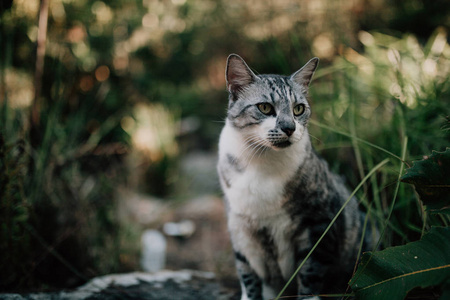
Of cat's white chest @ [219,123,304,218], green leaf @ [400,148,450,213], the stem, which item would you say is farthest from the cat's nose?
the stem

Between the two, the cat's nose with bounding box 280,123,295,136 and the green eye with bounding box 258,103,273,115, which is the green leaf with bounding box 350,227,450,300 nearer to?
the cat's nose with bounding box 280,123,295,136

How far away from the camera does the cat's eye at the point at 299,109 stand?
1689mm

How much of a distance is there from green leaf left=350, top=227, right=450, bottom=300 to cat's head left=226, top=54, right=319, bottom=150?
62 centimetres

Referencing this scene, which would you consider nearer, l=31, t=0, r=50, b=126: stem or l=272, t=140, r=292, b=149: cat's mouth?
l=272, t=140, r=292, b=149: cat's mouth

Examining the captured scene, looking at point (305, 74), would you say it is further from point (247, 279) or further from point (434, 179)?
point (247, 279)

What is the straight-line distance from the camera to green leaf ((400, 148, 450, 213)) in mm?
1197

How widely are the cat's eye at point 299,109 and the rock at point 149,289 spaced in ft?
3.71

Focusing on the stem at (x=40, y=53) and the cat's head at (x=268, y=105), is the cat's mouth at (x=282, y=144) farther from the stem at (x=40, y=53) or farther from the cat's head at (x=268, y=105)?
the stem at (x=40, y=53)

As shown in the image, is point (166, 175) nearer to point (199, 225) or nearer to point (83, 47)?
point (199, 225)

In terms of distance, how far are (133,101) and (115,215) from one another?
98.6 inches

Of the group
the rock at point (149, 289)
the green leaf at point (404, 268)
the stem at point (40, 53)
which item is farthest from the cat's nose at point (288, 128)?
the stem at point (40, 53)

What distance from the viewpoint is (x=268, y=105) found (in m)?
1.64

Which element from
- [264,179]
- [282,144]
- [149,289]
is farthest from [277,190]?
[149,289]

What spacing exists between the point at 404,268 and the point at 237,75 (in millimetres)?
1139
